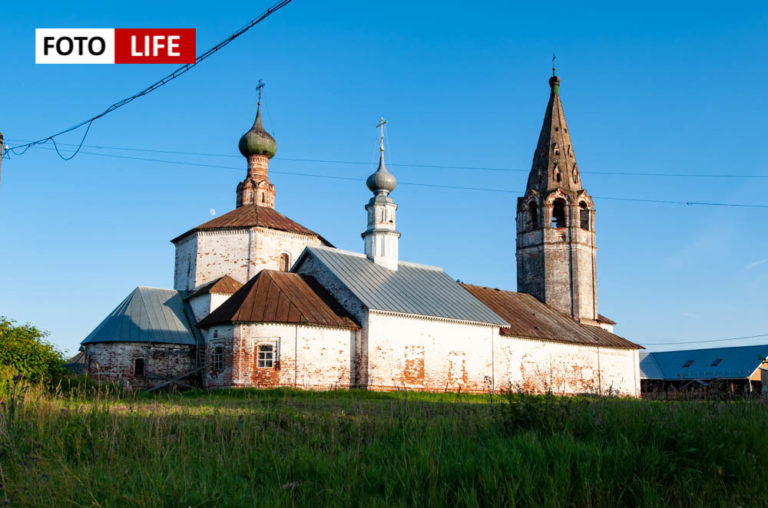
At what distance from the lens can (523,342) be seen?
26359mm

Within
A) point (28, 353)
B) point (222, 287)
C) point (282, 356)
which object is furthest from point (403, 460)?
point (222, 287)

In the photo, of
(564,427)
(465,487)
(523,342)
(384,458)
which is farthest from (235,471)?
(523,342)

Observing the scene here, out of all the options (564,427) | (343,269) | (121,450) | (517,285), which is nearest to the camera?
(121,450)

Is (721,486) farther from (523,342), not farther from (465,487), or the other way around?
(523,342)

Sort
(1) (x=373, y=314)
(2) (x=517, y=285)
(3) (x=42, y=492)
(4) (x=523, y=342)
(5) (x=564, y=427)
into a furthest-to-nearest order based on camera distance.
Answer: (2) (x=517, y=285) → (4) (x=523, y=342) → (1) (x=373, y=314) → (5) (x=564, y=427) → (3) (x=42, y=492)

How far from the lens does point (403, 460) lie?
5750mm

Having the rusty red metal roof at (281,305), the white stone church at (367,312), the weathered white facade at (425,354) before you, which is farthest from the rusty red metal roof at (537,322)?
the rusty red metal roof at (281,305)

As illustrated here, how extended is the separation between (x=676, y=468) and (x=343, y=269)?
18255mm

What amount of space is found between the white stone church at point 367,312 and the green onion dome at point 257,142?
0.23 feet

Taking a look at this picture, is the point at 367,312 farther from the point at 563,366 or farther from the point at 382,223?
the point at 563,366

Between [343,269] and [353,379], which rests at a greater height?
[343,269]

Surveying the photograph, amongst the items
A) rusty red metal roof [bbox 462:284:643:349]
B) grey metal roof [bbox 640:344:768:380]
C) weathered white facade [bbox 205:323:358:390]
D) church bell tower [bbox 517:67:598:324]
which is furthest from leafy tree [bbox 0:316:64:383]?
grey metal roof [bbox 640:344:768:380]

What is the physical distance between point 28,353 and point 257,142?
18.8 m

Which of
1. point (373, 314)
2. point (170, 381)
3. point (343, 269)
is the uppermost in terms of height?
point (343, 269)
